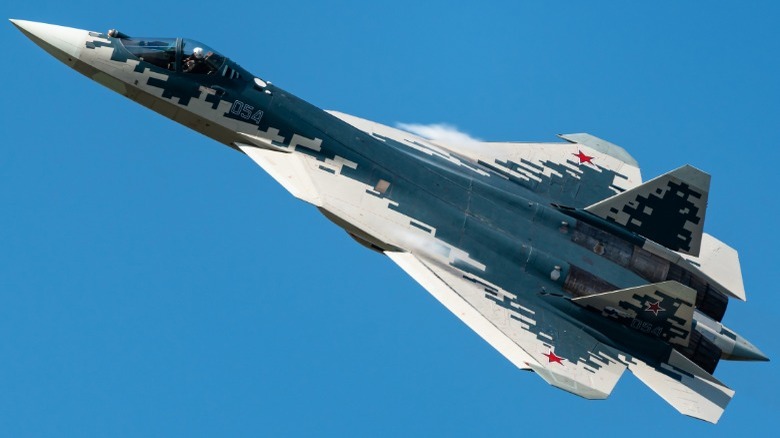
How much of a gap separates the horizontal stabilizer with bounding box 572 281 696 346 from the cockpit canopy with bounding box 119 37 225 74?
9.62 m

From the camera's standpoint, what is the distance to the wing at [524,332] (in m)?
26.6

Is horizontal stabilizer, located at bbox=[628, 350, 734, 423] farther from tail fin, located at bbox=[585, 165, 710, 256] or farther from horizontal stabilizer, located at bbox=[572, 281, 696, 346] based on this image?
tail fin, located at bbox=[585, 165, 710, 256]

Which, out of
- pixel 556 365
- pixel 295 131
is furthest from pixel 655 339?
pixel 295 131

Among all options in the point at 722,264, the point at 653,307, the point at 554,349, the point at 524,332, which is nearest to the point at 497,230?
the point at 524,332

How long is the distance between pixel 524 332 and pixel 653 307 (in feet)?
9.57

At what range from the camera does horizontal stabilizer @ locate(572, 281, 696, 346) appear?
1085 inches

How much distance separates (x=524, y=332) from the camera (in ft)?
89.9

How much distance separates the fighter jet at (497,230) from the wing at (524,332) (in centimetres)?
3

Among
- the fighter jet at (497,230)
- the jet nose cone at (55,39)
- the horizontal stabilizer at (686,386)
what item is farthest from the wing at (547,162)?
the jet nose cone at (55,39)

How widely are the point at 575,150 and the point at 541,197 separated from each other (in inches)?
98.5

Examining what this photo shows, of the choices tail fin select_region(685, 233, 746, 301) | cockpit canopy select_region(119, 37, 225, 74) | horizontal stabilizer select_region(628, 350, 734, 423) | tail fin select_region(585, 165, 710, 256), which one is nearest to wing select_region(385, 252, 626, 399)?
horizontal stabilizer select_region(628, 350, 734, 423)

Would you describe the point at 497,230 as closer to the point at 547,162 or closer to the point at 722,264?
the point at 547,162

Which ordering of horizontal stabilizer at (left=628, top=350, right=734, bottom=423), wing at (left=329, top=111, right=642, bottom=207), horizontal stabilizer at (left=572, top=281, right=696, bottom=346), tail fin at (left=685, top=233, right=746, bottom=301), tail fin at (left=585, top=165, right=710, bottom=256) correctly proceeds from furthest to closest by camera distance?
wing at (left=329, top=111, right=642, bottom=207), tail fin at (left=685, top=233, right=746, bottom=301), tail fin at (left=585, top=165, right=710, bottom=256), horizontal stabilizer at (left=572, top=281, right=696, bottom=346), horizontal stabilizer at (left=628, top=350, right=734, bottom=423)

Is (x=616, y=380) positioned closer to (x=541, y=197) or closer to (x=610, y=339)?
(x=610, y=339)
